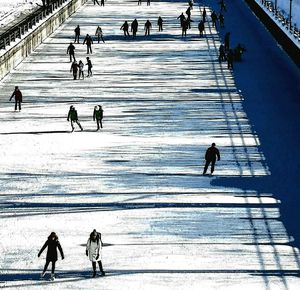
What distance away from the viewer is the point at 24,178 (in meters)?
22.7

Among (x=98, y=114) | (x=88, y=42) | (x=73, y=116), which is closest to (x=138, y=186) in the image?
(x=73, y=116)

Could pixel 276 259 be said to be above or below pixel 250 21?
above

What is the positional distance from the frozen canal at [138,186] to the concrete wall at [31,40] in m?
0.55

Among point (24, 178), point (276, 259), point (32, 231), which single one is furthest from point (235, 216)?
point (24, 178)

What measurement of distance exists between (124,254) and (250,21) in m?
43.4

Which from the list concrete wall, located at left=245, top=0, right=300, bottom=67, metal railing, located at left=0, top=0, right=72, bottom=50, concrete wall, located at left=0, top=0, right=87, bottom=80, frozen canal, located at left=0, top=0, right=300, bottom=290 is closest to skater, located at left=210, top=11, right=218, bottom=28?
concrete wall, located at left=245, top=0, right=300, bottom=67

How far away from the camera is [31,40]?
44438mm

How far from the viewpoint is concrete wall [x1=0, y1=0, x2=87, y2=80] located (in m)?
37.2

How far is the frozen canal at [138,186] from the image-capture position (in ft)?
53.8

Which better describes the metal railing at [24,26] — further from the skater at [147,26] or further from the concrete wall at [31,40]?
the skater at [147,26]

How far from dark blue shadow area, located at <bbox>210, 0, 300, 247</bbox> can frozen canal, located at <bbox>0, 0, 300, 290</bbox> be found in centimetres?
37

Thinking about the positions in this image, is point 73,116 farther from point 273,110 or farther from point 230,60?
point 230,60

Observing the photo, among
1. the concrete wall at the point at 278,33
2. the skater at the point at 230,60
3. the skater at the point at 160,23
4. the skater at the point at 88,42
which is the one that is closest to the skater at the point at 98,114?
the concrete wall at the point at 278,33

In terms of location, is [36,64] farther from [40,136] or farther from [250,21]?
[250,21]
